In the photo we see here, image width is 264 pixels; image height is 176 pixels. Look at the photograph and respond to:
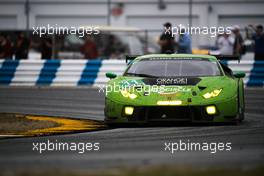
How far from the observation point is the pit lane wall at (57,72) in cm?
2539

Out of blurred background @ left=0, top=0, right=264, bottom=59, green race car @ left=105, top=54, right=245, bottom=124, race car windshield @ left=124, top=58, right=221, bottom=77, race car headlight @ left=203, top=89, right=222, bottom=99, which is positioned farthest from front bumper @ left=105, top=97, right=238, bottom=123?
blurred background @ left=0, top=0, right=264, bottom=59

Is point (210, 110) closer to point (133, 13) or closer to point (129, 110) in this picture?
point (129, 110)

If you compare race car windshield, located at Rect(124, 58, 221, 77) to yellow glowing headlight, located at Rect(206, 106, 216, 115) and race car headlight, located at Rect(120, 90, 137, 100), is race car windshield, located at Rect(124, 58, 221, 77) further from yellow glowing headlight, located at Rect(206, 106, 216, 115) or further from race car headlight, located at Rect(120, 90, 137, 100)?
yellow glowing headlight, located at Rect(206, 106, 216, 115)

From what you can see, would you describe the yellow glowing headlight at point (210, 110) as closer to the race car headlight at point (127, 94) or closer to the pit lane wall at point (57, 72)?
the race car headlight at point (127, 94)

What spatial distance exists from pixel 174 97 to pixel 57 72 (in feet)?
39.7

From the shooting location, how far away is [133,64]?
1552 cm

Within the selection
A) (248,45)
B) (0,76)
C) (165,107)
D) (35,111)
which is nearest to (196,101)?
(165,107)

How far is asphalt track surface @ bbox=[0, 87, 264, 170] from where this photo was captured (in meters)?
10.2

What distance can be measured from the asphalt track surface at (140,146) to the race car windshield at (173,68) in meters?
1.00

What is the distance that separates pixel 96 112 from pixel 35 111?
120cm

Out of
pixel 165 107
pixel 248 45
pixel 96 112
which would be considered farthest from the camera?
pixel 248 45

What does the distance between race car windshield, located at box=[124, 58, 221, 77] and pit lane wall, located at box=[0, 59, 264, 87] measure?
986 cm

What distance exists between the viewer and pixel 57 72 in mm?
25688

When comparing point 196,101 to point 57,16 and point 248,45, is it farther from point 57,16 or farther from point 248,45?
point 57,16
